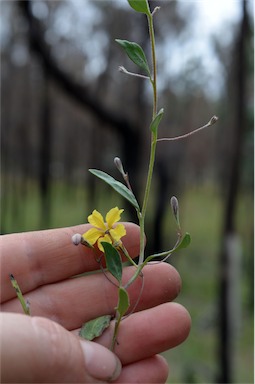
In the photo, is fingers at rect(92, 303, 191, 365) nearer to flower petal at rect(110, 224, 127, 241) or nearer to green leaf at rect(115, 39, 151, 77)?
flower petal at rect(110, 224, 127, 241)

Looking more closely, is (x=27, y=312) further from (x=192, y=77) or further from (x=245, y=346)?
(x=192, y=77)

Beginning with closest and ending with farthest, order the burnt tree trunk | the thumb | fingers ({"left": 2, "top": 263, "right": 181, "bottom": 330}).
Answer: the thumb, fingers ({"left": 2, "top": 263, "right": 181, "bottom": 330}), the burnt tree trunk

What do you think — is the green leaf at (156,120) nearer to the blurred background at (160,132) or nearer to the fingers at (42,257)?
the fingers at (42,257)

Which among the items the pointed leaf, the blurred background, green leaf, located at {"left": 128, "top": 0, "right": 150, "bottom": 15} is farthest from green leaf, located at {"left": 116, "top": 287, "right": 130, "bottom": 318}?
the blurred background

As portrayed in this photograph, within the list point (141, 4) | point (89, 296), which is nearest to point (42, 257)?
point (89, 296)

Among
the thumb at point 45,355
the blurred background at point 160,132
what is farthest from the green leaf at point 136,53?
the blurred background at point 160,132

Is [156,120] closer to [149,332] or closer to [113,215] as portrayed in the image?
[113,215]
